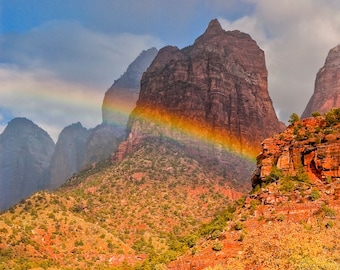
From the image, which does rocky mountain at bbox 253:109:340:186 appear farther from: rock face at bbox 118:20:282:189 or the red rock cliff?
the red rock cliff

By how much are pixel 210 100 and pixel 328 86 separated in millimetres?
65126

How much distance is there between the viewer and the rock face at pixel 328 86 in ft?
585

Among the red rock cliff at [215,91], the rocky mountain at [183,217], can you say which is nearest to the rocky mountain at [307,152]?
the rocky mountain at [183,217]

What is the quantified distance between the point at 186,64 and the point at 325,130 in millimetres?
104147

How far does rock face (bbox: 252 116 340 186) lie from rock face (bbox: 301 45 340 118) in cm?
12992

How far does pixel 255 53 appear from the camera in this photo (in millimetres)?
173750

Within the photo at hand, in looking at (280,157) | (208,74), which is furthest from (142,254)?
(208,74)

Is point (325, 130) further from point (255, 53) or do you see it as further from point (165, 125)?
point (255, 53)

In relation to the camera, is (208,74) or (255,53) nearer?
(208,74)

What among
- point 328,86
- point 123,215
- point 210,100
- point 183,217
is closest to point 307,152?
point 183,217

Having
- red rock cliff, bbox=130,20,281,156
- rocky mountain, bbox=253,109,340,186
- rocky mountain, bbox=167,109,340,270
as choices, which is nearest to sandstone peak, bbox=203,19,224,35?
red rock cliff, bbox=130,20,281,156

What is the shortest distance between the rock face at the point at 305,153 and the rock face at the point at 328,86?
130 metres

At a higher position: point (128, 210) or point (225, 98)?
point (225, 98)

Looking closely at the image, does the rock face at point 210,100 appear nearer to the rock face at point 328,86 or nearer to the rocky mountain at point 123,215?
the rocky mountain at point 123,215
